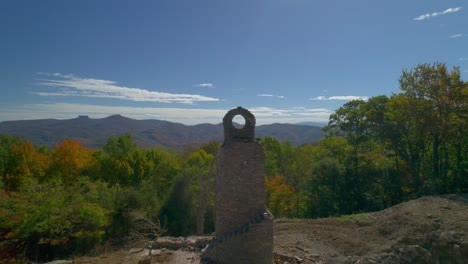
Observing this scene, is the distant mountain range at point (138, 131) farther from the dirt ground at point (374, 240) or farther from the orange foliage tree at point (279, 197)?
the dirt ground at point (374, 240)

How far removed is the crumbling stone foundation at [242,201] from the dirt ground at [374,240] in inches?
81.9

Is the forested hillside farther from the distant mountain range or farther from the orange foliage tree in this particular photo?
the distant mountain range

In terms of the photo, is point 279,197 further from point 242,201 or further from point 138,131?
point 138,131

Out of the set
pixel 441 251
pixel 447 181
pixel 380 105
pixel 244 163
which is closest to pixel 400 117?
pixel 380 105

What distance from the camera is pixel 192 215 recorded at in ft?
73.2

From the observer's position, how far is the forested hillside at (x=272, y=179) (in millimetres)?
15641

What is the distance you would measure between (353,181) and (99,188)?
18.2 metres

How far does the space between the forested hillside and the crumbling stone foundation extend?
205 inches

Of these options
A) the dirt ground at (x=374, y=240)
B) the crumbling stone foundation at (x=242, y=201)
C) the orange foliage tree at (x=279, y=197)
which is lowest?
the orange foliage tree at (x=279, y=197)

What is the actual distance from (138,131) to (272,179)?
8381cm

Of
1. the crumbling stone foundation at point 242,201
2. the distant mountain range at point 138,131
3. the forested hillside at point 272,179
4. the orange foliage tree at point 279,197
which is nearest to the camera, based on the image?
the crumbling stone foundation at point 242,201

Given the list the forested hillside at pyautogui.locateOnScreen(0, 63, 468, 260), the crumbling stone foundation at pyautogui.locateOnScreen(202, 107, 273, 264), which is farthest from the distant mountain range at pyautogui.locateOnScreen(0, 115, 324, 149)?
the crumbling stone foundation at pyautogui.locateOnScreen(202, 107, 273, 264)

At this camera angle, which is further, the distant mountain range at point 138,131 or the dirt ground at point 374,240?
the distant mountain range at point 138,131

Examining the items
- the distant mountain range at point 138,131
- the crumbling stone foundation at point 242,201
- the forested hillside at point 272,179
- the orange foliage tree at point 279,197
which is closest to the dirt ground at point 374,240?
the crumbling stone foundation at point 242,201
